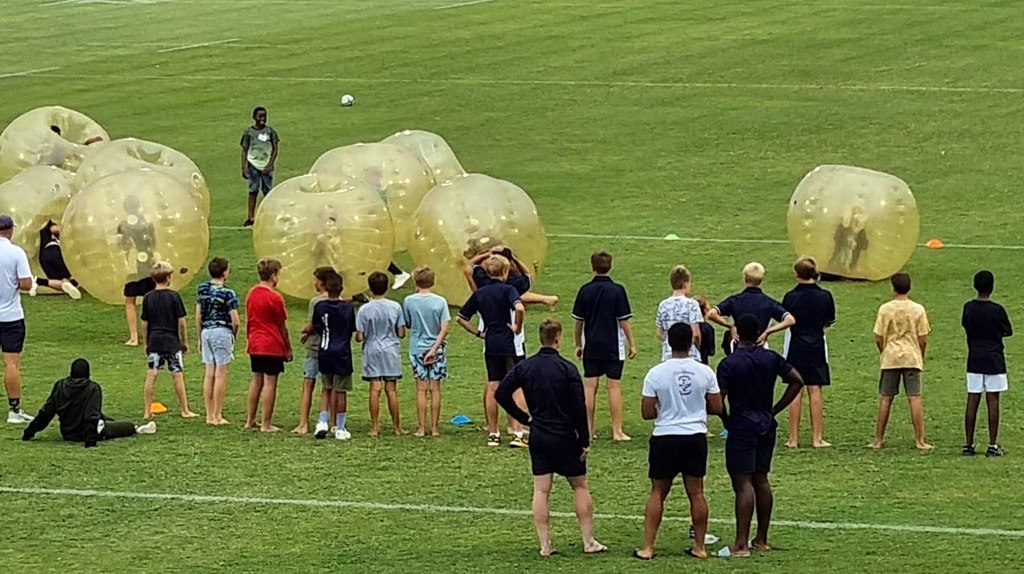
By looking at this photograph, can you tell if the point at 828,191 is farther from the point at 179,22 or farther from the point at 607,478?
the point at 179,22

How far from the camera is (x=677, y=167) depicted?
113ft

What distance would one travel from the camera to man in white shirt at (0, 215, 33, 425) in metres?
18.4

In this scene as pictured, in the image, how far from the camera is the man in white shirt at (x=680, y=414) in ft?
44.2

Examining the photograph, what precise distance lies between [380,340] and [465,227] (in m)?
6.01

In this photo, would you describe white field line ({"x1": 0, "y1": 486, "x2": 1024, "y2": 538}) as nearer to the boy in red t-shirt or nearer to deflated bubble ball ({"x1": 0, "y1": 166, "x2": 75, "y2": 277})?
the boy in red t-shirt

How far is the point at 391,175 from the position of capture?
25531 millimetres

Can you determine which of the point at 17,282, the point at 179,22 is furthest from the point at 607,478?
the point at 179,22

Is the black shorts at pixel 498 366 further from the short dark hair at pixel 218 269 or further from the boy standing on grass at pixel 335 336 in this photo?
the short dark hair at pixel 218 269

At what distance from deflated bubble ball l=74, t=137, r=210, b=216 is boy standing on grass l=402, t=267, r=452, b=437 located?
7569 millimetres

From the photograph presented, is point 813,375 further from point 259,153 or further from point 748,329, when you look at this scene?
point 259,153

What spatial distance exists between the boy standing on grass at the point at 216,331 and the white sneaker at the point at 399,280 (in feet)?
21.4

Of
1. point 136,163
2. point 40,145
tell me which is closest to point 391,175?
point 136,163

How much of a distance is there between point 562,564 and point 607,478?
101 inches

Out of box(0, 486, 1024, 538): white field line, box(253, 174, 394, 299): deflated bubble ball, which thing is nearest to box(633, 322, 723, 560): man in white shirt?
box(0, 486, 1024, 538): white field line
